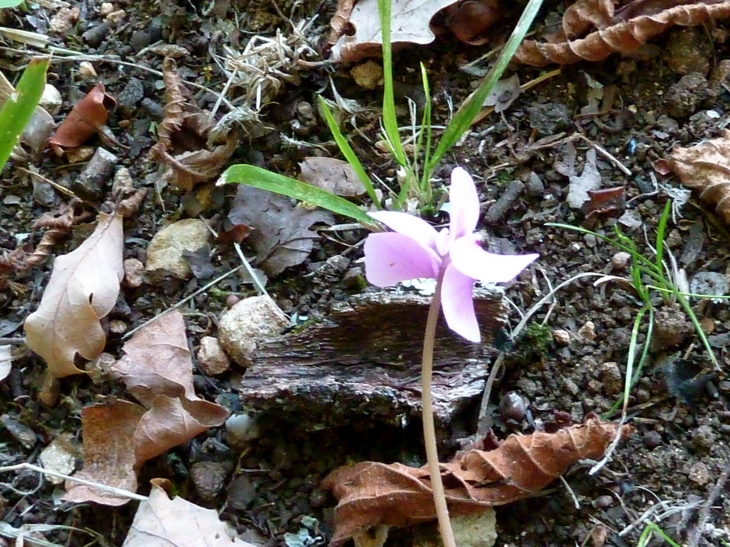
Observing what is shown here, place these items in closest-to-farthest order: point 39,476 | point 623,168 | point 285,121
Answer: point 39,476 → point 623,168 → point 285,121

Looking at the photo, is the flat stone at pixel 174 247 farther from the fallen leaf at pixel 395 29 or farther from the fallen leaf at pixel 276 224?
the fallen leaf at pixel 395 29

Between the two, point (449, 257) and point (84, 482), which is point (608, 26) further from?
point (84, 482)

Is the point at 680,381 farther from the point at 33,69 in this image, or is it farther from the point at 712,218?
the point at 33,69

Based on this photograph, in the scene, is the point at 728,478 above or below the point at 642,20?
below

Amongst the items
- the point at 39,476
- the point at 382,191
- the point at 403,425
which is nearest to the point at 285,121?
the point at 382,191

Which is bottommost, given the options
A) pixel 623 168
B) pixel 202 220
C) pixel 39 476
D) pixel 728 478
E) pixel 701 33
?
pixel 39 476

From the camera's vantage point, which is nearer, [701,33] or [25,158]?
[701,33]

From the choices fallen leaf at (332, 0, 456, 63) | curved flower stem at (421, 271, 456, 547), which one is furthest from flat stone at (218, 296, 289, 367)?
fallen leaf at (332, 0, 456, 63)
